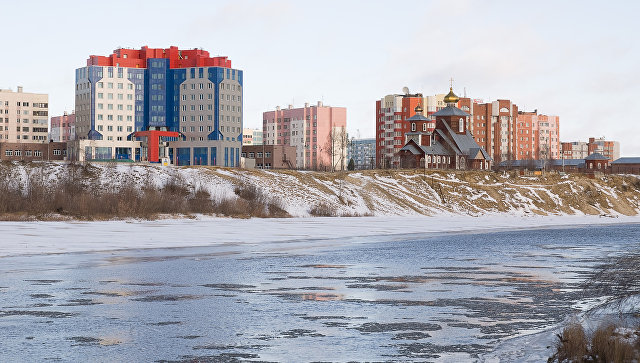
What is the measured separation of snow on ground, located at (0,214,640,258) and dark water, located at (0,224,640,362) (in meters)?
3.44

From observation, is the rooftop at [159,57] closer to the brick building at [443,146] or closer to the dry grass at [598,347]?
the brick building at [443,146]

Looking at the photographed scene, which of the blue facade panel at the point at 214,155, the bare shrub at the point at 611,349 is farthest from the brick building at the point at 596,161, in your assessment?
the bare shrub at the point at 611,349

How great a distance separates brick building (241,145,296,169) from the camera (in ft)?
579

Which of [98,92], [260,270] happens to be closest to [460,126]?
[98,92]

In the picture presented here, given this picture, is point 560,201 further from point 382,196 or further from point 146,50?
point 146,50

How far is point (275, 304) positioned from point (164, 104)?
15417 cm

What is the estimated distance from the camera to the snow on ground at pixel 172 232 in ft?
106

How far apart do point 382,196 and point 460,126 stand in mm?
64875

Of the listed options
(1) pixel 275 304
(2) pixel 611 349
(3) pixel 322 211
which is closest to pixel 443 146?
(3) pixel 322 211

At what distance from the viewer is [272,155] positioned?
176875 mm

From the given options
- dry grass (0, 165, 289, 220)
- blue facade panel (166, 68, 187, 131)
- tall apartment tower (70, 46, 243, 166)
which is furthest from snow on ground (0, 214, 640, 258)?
blue facade panel (166, 68, 187, 131)

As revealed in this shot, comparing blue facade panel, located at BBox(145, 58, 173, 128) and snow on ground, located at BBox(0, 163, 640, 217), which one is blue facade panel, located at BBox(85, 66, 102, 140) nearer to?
blue facade panel, located at BBox(145, 58, 173, 128)

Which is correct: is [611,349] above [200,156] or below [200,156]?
below

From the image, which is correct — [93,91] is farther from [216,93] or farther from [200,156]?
[200,156]
